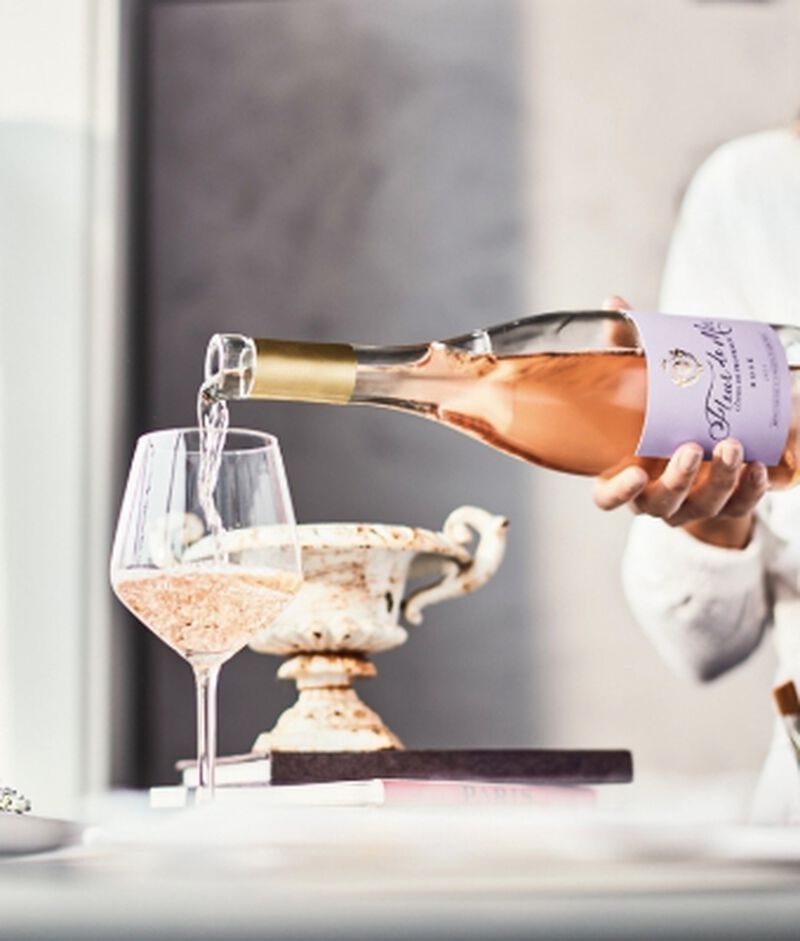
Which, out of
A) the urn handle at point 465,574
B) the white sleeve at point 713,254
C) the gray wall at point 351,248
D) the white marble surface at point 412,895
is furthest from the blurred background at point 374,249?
the white marble surface at point 412,895

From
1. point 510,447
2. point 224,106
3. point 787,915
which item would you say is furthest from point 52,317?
point 787,915

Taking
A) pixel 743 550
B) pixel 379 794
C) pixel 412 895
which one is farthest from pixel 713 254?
pixel 412 895

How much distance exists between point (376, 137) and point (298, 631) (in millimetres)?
968

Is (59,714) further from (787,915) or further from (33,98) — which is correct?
(787,915)

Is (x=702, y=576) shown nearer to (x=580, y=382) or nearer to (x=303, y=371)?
(x=580, y=382)

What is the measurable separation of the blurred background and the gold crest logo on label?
1.00 metres

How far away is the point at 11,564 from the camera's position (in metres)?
1.48

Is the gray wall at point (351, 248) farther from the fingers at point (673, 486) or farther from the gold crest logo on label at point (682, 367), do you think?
the gold crest logo on label at point (682, 367)

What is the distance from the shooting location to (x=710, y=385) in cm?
66

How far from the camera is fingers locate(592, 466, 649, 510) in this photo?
74 centimetres

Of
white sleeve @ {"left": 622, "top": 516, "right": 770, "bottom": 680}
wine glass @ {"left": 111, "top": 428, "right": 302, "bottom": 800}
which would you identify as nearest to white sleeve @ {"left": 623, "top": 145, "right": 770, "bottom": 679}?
white sleeve @ {"left": 622, "top": 516, "right": 770, "bottom": 680}

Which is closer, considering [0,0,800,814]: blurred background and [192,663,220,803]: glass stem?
[192,663,220,803]: glass stem

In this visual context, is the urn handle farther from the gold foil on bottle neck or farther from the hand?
the gold foil on bottle neck

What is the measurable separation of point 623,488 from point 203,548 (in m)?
0.26
